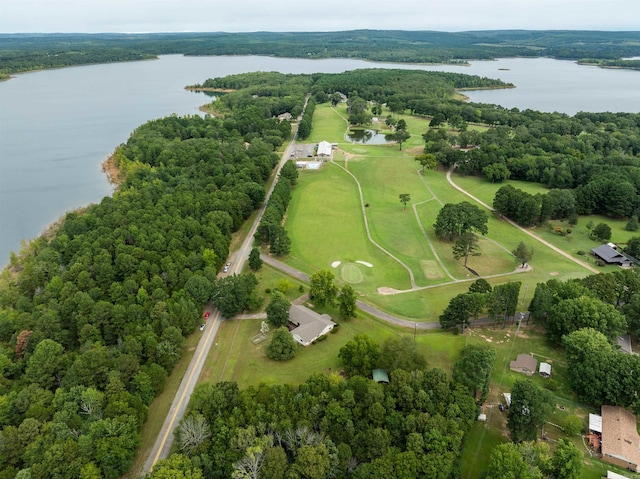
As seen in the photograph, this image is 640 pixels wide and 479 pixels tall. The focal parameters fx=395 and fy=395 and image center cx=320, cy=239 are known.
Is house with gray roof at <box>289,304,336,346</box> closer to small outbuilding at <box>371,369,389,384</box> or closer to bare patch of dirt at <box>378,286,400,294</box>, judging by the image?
small outbuilding at <box>371,369,389,384</box>

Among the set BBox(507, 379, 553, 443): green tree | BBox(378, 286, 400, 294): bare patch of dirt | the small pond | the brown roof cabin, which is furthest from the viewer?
the small pond

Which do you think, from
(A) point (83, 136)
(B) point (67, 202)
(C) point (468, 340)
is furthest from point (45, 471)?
(A) point (83, 136)

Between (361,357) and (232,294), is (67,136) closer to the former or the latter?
(232,294)

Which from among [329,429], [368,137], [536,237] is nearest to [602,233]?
[536,237]

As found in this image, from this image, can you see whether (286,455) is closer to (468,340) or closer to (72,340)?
(468,340)

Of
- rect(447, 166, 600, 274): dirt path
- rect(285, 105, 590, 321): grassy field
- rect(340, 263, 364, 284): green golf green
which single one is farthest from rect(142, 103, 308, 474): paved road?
rect(447, 166, 600, 274): dirt path

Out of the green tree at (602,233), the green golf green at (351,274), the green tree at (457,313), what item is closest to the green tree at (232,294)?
the green golf green at (351,274)
